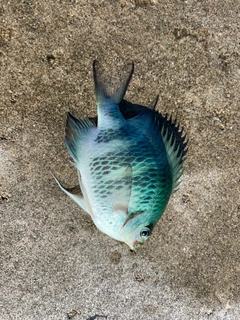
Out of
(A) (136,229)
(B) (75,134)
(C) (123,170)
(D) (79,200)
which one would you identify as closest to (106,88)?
(B) (75,134)

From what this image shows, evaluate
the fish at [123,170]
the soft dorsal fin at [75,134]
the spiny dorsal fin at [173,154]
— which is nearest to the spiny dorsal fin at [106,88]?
the fish at [123,170]

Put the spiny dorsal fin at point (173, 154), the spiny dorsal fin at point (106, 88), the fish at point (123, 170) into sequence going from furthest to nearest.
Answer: the spiny dorsal fin at point (106, 88) → the spiny dorsal fin at point (173, 154) → the fish at point (123, 170)

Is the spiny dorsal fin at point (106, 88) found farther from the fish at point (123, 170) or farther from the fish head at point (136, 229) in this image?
the fish head at point (136, 229)

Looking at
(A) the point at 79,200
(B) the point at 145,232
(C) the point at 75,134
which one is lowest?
(A) the point at 79,200

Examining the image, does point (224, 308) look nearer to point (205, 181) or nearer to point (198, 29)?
point (205, 181)

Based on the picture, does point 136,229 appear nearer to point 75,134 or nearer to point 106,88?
point 75,134

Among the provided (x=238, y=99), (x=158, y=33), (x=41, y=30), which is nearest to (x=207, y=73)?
(x=238, y=99)

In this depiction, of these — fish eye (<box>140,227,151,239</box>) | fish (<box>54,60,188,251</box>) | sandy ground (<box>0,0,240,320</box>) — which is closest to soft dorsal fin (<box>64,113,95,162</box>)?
fish (<box>54,60,188,251</box>)

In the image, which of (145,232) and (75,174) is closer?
(145,232)
